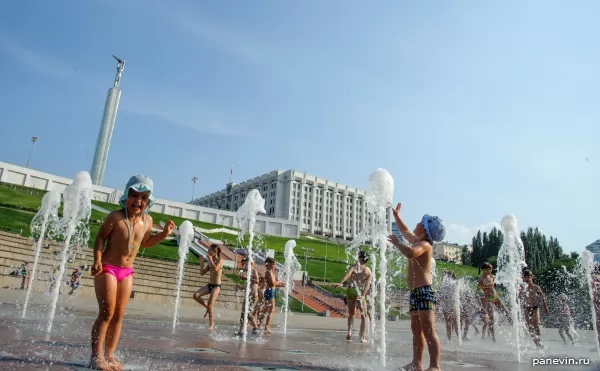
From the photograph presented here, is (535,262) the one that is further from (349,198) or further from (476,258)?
(349,198)

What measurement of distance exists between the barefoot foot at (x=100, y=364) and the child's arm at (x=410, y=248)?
111 inches

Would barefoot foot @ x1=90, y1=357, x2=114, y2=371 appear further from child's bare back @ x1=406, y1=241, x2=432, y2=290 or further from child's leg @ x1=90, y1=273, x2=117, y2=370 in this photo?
child's bare back @ x1=406, y1=241, x2=432, y2=290

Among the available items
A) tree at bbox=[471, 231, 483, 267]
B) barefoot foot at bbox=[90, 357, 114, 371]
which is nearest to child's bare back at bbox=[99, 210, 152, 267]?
barefoot foot at bbox=[90, 357, 114, 371]

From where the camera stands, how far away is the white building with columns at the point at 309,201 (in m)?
123

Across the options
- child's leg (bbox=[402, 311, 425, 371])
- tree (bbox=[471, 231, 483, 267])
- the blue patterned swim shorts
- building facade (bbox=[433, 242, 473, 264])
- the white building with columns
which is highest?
the white building with columns

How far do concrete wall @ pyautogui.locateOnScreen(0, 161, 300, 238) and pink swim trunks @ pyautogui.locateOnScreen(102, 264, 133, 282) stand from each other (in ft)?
239

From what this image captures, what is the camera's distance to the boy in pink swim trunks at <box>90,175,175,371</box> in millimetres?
3676

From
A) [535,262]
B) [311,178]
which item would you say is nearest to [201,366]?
[535,262]

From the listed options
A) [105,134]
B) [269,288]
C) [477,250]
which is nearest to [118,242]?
[269,288]

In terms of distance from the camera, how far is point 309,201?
126m

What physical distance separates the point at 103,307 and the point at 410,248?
2975 mm

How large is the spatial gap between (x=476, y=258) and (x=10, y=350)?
100 m

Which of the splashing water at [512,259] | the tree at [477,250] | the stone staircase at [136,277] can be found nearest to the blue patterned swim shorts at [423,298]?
the splashing water at [512,259]

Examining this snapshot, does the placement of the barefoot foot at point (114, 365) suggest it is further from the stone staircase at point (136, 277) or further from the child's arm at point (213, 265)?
the stone staircase at point (136, 277)
